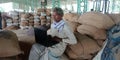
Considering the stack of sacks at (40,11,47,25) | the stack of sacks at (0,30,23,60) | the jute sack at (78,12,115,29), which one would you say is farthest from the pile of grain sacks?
the stack of sacks at (40,11,47,25)

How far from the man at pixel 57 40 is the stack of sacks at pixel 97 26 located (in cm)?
56

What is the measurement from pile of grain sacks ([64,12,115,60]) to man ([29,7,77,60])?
26 cm

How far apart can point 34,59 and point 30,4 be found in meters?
14.1

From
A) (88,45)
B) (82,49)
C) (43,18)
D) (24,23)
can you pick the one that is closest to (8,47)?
(82,49)

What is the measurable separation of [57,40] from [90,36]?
724mm

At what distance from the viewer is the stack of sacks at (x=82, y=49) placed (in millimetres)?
3199

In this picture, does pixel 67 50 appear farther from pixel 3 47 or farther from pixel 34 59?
pixel 3 47

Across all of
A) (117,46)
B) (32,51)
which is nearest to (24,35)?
(32,51)

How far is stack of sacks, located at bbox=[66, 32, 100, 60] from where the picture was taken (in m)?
3.20

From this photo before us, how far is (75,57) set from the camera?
10.5 ft

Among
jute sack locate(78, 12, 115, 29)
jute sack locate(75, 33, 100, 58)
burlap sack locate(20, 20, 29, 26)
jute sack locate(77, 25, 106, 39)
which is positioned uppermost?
jute sack locate(78, 12, 115, 29)

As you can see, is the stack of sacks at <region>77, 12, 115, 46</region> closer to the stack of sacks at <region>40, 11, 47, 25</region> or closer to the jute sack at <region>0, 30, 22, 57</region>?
the jute sack at <region>0, 30, 22, 57</region>

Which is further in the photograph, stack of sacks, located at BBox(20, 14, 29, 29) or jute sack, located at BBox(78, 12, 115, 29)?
stack of sacks, located at BBox(20, 14, 29, 29)

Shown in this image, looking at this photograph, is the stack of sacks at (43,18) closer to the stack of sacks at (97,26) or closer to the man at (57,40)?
the stack of sacks at (97,26)
